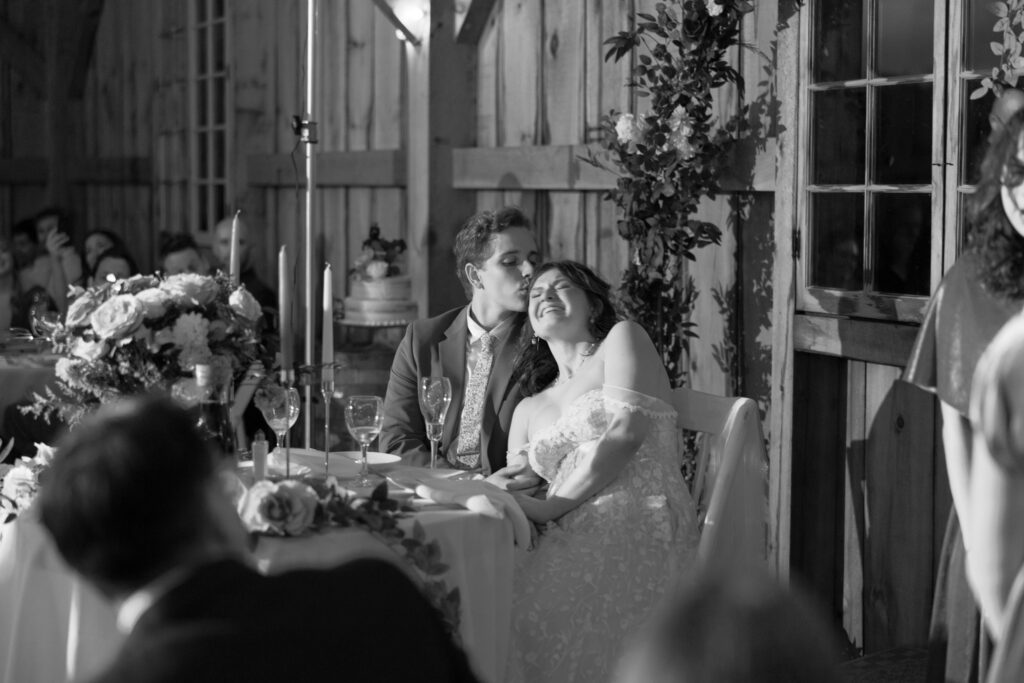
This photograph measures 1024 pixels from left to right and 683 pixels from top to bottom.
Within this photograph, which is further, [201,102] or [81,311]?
[201,102]

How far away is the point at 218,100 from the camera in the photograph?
765 centimetres

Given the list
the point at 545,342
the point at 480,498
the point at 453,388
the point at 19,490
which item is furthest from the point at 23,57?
the point at 480,498

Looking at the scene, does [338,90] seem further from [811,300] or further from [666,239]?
[811,300]

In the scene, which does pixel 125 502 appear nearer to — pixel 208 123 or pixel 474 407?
pixel 474 407

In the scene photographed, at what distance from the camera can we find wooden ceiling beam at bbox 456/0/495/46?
5062 millimetres

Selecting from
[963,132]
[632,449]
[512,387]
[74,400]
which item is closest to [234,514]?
[74,400]

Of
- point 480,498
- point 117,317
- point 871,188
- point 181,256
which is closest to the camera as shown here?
point 117,317

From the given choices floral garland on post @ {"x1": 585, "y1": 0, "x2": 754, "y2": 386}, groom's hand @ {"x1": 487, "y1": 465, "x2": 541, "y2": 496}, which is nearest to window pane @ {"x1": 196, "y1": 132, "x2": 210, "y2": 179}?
floral garland on post @ {"x1": 585, "y1": 0, "x2": 754, "y2": 386}

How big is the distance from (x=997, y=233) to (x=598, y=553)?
3.51 ft

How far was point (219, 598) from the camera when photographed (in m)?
1.17

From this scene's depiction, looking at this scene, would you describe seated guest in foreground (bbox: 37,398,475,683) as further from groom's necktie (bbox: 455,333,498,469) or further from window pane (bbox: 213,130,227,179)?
window pane (bbox: 213,130,227,179)

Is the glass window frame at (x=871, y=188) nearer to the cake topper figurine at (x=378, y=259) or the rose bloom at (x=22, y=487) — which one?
the rose bloom at (x=22, y=487)

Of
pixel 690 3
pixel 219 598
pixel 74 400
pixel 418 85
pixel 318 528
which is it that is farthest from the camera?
pixel 418 85

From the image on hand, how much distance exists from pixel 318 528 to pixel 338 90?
4530 mm
